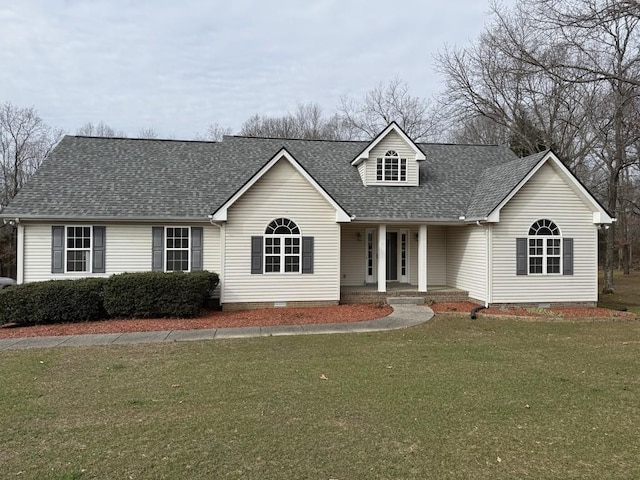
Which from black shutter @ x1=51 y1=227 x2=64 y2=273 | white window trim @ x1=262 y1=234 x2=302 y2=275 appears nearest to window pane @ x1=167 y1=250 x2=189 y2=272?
white window trim @ x1=262 y1=234 x2=302 y2=275

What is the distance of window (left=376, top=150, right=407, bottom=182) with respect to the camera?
17.7 meters

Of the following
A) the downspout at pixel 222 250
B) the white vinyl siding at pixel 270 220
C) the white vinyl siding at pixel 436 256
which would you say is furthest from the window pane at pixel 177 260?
the white vinyl siding at pixel 436 256

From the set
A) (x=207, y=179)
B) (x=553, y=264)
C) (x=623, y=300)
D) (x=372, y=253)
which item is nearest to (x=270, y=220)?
(x=207, y=179)

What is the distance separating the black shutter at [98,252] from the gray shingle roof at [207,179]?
2.12 ft

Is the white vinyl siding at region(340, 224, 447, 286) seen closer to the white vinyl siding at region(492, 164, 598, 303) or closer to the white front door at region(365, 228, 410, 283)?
the white front door at region(365, 228, 410, 283)

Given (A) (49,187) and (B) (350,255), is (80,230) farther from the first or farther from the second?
(B) (350,255)

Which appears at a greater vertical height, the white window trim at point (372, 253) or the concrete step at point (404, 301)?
the white window trim at point (372, 253)

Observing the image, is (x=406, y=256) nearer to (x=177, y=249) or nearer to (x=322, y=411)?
(x=177, y=249)

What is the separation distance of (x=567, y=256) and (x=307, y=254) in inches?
343

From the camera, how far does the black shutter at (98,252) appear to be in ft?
49.3

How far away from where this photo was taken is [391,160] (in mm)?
17734

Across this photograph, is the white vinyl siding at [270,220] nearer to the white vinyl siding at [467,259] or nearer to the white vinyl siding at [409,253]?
the white vinyl siding at [409,253]

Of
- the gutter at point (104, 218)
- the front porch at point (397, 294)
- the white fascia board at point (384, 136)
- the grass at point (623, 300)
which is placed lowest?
the grass at point (623, 300)

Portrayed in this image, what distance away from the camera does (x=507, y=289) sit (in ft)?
49.9
